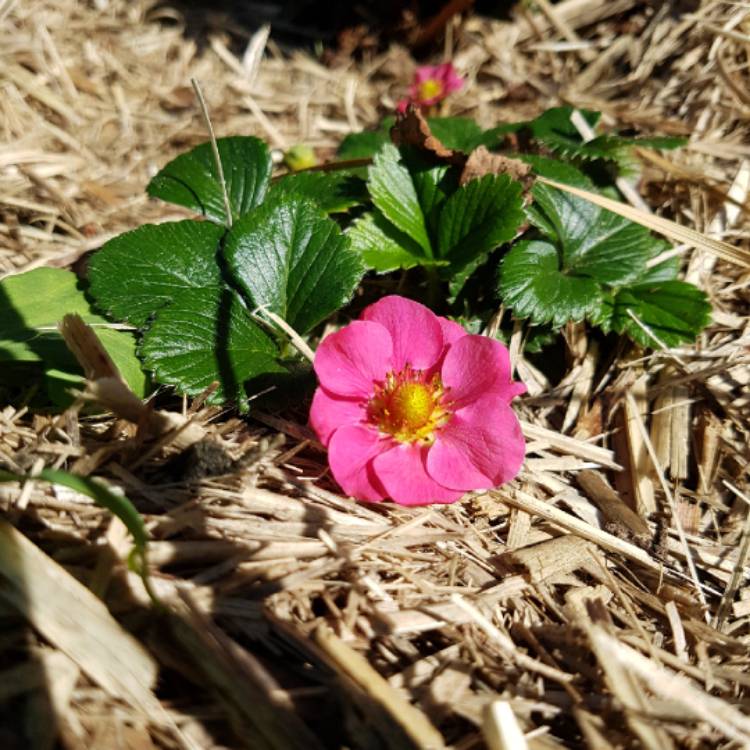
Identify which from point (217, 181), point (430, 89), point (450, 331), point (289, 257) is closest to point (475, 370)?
point (450, 331)

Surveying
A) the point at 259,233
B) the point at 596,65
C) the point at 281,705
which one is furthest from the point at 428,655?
the point at 596,65

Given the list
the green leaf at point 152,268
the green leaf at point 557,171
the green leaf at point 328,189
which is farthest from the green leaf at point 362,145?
the green leaf at point 152,268

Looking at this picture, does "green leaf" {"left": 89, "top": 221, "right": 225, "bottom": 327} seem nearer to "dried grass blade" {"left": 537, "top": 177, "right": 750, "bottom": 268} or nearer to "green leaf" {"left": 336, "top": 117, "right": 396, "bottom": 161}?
"green leaf" {"left": 336, "top": 117, "right": 396, "bottom": 161}

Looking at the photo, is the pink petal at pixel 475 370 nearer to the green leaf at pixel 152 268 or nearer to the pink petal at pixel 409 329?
the pink petal at pixel 409 329

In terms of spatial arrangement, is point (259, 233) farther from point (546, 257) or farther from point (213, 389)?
point (546, 257)

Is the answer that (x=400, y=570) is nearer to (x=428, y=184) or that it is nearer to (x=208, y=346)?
(x=208, y=346)
